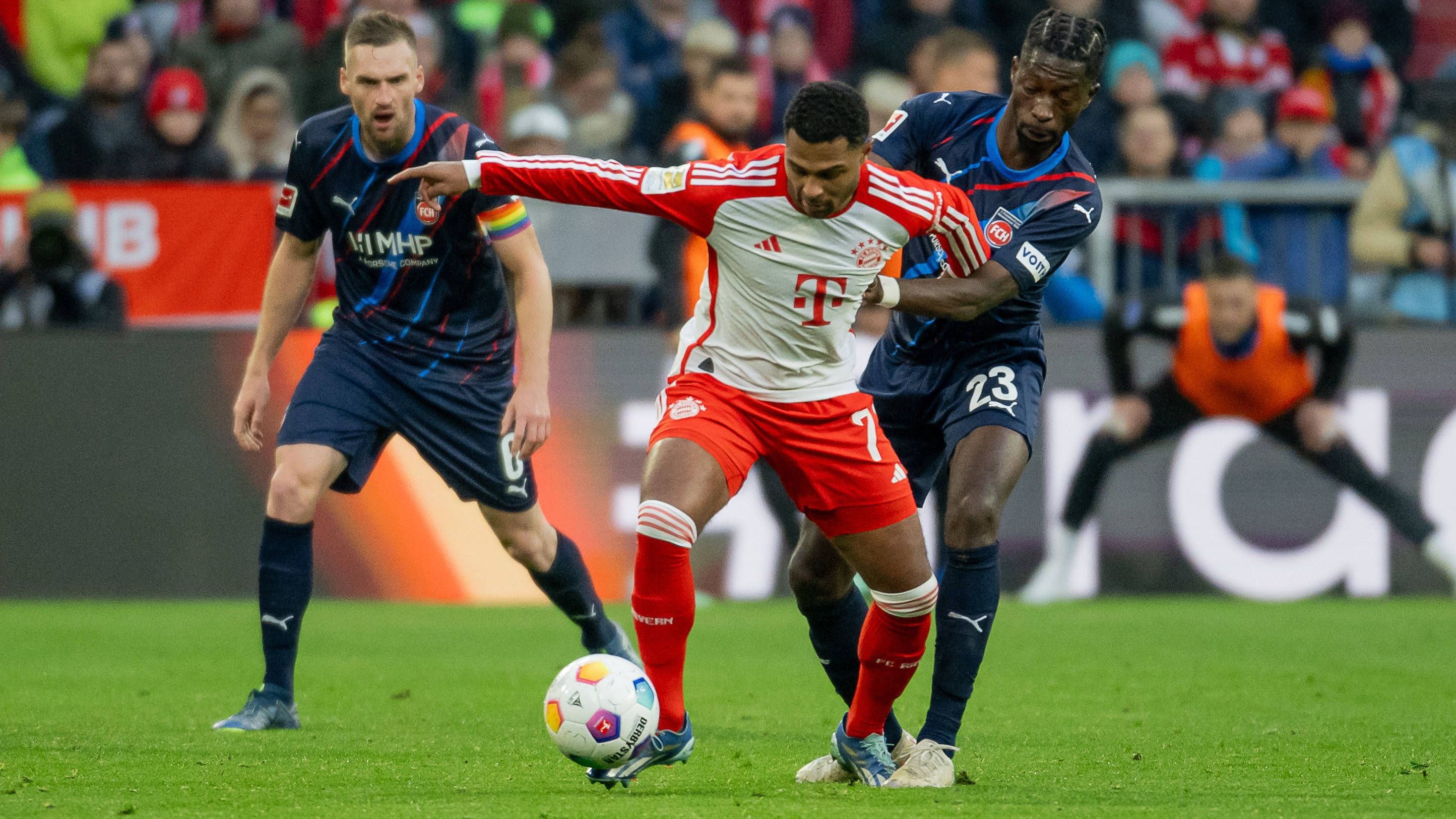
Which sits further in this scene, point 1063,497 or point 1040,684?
point 1063,497

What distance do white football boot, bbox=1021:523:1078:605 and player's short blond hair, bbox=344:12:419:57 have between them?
19.5ft

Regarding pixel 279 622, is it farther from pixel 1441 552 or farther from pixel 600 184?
pixel 1441 552

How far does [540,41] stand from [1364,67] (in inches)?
243

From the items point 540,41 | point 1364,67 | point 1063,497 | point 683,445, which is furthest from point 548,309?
point 1364,67

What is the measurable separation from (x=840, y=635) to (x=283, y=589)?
2.05 meters

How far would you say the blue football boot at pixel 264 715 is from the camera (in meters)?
6.32

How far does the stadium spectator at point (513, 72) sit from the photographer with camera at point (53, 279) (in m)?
2.75

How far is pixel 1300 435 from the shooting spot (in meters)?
11.2

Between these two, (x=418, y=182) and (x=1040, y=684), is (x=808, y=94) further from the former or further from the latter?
(x=1040, y=684)

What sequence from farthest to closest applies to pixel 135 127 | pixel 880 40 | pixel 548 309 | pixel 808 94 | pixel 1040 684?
pixel 880 40 < pixel 135 127 < pixel 1040 684 < pixel 548 309 < pixel 808 94

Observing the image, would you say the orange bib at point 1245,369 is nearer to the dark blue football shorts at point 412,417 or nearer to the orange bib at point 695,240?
the orange bib at point 695,240

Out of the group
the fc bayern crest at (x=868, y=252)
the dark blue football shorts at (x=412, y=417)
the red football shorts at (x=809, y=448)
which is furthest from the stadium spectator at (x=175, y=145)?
the fc bayern crest at (x=868, y=252)

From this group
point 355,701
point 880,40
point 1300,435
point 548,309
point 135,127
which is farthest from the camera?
point 880,40

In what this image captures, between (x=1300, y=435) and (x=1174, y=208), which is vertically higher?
(x=1174, y=208)
